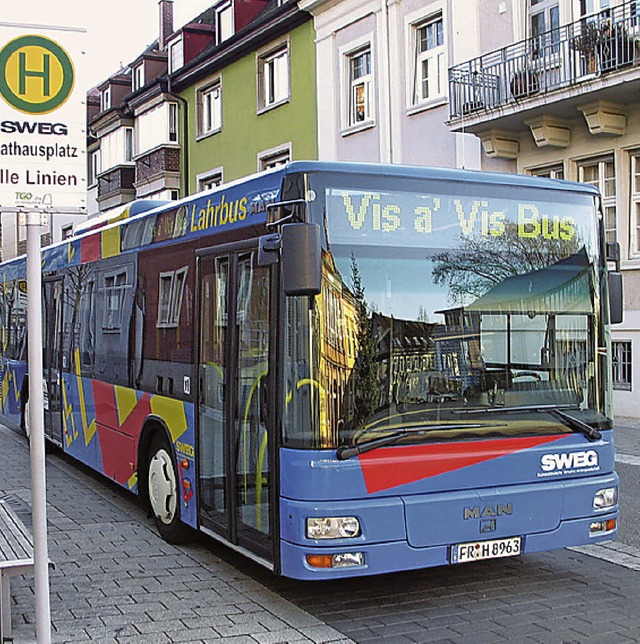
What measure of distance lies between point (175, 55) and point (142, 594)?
31.6 meters

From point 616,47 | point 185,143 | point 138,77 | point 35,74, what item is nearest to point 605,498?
point 35,74

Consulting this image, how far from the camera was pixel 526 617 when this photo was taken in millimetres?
6020

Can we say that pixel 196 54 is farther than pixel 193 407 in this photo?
Yes

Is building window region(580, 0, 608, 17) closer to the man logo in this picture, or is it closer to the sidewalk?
the sidewalk

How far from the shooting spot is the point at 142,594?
6.55m

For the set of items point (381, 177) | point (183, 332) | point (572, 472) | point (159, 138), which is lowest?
point (572, 472)

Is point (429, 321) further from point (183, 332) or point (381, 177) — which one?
point (183, 332)

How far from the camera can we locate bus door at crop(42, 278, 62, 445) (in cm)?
1207

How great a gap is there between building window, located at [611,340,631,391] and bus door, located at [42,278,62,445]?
1033 centimetres

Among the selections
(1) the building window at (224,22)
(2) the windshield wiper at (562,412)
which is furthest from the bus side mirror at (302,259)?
(1) the building window at (224,22)

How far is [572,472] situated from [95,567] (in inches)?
134

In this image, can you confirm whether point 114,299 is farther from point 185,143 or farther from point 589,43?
point 185,143

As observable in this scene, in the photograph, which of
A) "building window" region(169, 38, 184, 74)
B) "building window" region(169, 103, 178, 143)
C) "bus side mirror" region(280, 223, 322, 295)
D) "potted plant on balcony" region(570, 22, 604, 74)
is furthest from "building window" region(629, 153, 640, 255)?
"building window" region(169, 38, 184, 74)

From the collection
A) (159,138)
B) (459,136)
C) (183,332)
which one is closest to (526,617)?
(183,332)
